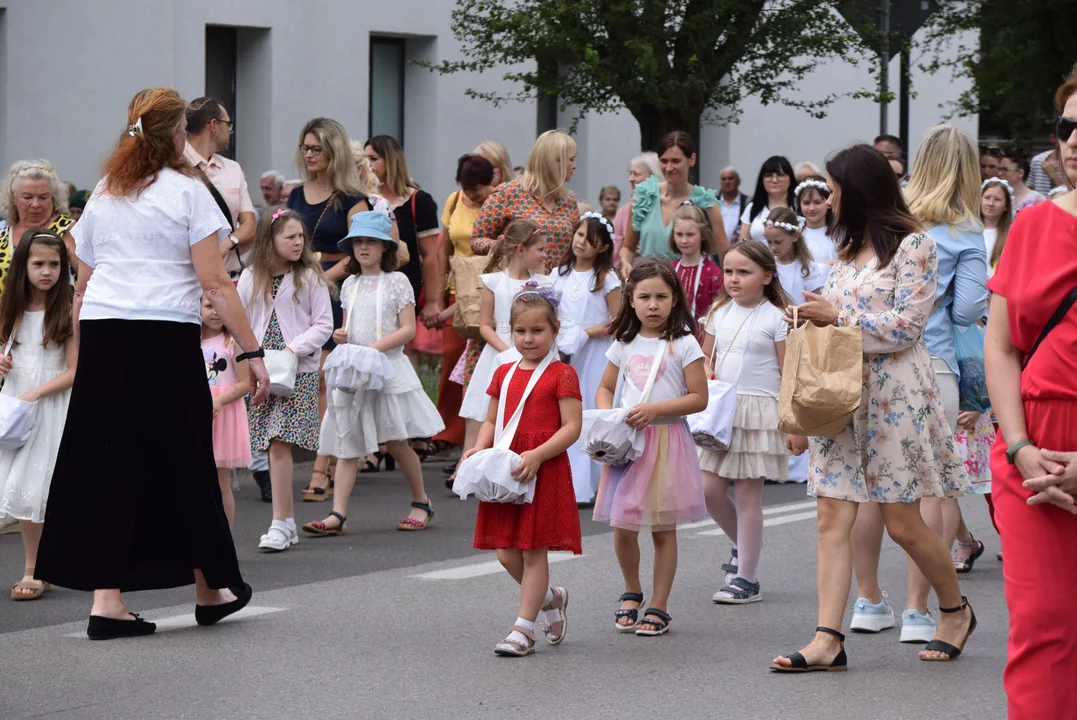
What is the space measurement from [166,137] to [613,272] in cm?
456

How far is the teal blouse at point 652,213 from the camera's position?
11820 millimetres

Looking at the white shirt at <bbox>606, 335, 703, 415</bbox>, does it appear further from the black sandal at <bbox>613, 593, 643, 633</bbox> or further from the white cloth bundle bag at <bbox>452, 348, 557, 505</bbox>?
the white cloth bundle bag at <bbox>452, 348, 557, 505</bbox>

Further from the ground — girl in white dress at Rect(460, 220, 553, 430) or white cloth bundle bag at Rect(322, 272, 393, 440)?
girl in white dress at Rect(460, 220, 553, 430)

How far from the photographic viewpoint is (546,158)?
A: 1137cm

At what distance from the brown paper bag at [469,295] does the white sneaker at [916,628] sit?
16.6 feet

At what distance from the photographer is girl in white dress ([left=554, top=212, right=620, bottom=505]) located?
10.8 metres

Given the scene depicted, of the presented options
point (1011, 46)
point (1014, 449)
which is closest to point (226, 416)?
point (1014, 449)

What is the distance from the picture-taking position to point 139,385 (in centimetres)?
681

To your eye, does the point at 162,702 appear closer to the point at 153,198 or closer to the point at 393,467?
the point at 153,198

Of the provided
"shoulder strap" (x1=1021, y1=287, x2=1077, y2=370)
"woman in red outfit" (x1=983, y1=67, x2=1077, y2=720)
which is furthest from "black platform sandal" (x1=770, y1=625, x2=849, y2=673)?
"shoulder strap" (x1=1021, y1=287, x2=1077, y2=370)

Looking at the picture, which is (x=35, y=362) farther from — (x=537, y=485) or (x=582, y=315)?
(x=582, y=315)

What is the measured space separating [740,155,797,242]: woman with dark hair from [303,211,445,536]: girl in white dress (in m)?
4.06

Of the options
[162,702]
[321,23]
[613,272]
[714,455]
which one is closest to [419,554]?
[714,455]

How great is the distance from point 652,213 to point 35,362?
5.07 metres
